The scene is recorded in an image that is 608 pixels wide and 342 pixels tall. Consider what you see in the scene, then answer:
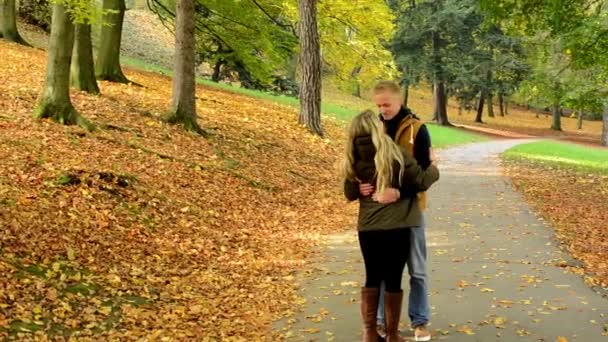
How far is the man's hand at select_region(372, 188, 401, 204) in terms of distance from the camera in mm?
4609

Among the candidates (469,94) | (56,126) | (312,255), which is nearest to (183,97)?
(56,126)

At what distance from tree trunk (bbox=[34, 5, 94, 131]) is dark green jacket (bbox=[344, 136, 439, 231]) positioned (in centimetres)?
774

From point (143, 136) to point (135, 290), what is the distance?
19.9 ft

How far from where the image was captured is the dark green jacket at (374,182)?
4.66 metres

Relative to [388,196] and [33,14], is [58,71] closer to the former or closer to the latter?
[388,196]

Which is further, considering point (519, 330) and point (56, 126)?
point (56, 126)

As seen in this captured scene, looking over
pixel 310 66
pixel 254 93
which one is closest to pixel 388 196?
pixel 310 66

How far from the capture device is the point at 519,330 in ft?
17.9

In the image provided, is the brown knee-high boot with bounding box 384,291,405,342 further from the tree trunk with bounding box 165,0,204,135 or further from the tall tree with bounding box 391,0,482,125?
the tall tree with bounding box 391,0,482,125

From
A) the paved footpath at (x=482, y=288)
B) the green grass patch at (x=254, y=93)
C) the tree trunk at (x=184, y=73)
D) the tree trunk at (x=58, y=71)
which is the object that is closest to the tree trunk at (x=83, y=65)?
the tree trunk at (x=184, y=73)

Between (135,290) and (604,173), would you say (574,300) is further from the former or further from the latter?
(604,173)

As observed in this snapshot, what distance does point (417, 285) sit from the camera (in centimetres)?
522

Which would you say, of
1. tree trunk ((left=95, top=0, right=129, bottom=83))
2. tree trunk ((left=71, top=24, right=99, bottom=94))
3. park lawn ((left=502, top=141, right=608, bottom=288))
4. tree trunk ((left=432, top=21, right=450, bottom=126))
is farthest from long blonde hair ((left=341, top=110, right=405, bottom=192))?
tree trunk ((left=432, top=21, right=450, bottom=126))

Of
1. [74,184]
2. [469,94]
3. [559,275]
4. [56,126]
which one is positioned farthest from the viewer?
[469,94]
